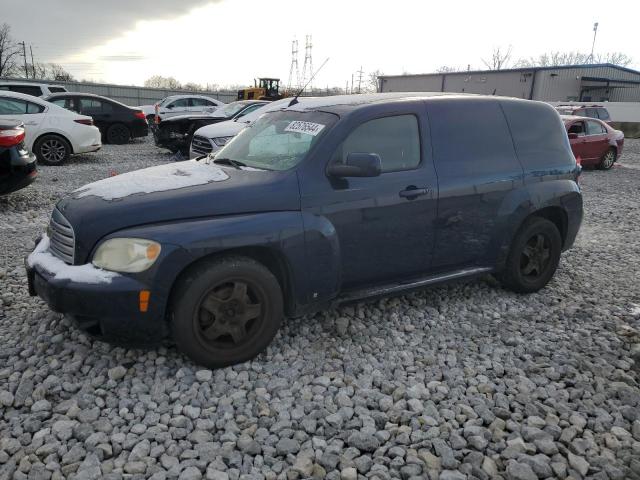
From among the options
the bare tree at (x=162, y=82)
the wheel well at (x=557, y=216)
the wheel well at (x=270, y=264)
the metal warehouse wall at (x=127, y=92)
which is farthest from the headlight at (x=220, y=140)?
the bare tree at (x=162, y=82)

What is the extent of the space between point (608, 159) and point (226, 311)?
47.9ft

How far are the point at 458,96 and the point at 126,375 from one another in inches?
135

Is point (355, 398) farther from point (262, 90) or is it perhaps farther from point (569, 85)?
point (569, 85)

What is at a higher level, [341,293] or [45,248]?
[45,248]

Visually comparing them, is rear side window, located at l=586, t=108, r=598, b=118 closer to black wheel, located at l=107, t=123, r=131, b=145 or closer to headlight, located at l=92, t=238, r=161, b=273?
black wheel, located at l=107, t=123, r=131, b=145

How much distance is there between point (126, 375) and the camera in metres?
3.33

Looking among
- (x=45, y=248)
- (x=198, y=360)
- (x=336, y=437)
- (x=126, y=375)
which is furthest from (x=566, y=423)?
(x=45, y=248)

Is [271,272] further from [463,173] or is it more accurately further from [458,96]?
[458,96]

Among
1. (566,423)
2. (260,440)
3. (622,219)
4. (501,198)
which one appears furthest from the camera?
(622,219)

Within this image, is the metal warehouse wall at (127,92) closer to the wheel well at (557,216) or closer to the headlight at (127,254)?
the wheel well at (557,216)

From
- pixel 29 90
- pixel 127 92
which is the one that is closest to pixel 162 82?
pixel 127 92

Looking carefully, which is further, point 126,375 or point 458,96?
point 458,96

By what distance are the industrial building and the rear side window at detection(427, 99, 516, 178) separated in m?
36.9

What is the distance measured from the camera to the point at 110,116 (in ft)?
51.4
